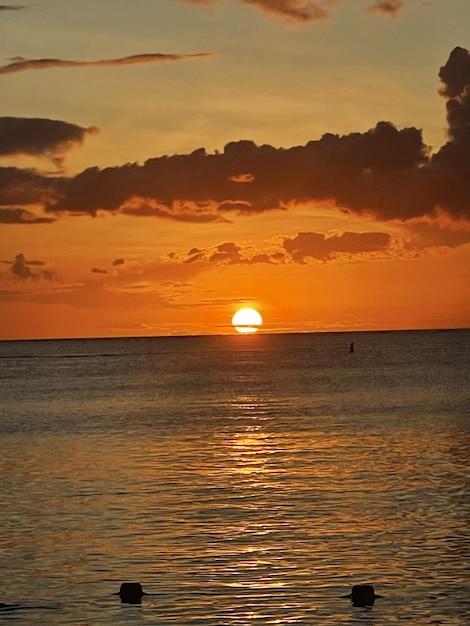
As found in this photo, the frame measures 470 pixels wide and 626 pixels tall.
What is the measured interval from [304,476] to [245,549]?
1501cm

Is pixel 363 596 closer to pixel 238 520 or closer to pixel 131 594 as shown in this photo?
pixel 131 594

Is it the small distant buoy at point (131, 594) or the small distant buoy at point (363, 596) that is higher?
the small distant buoy at point (131, 594)

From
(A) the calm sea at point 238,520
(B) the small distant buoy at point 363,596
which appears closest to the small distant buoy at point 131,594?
(A) the calm sea at point 238,520

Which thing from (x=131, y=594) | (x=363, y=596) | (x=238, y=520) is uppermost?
(x=238, y=520)

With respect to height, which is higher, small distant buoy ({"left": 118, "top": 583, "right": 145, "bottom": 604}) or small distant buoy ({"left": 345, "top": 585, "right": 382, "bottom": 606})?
small distant buoy ({"left": 118, "top": 583, "right": 145, "bottom": 604})

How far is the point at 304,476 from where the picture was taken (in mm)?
46375

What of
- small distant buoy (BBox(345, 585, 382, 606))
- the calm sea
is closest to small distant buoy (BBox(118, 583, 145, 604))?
the calm sea

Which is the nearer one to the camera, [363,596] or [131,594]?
[363,596]

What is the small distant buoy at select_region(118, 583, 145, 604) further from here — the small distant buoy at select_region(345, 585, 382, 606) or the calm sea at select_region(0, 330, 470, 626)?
the small distant buoy at select_region(345, 585, 382, 606)

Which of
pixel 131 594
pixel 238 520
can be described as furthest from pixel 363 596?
pixel 238 520

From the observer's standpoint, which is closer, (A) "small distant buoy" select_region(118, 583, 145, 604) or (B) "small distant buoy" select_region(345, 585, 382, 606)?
(B) "small distant buoy" select_region(345, 585, 382, 606)

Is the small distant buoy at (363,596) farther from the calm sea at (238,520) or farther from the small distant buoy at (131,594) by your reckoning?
the small distant buoy at (131,594)

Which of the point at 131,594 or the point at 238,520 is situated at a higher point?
the point at 238,520

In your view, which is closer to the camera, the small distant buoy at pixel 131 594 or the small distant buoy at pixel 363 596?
the small distant buoy at pixel 363 596
